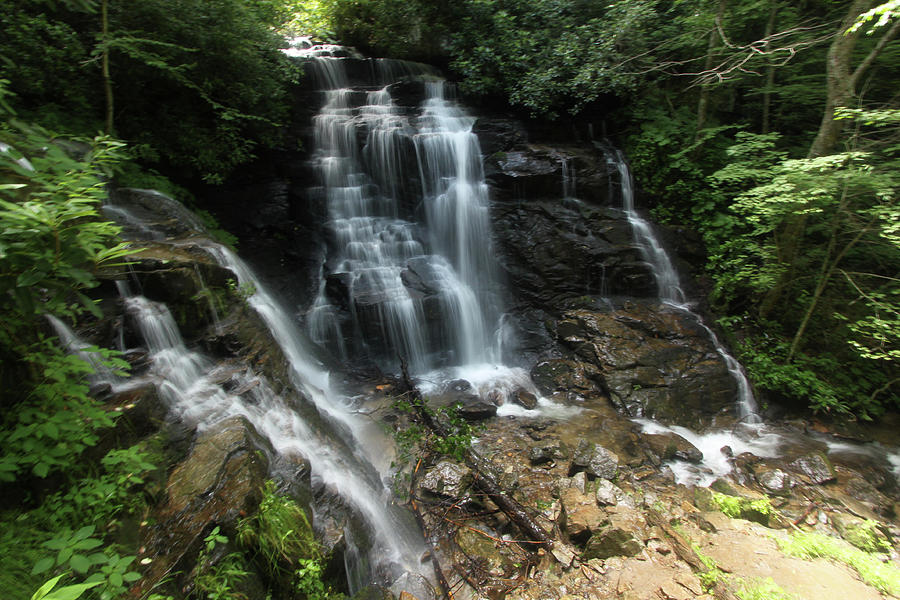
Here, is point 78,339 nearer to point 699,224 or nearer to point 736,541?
point 736,541

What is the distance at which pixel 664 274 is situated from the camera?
26.8 feet

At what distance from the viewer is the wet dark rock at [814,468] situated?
5273 mm

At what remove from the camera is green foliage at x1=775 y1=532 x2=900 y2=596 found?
3.44m

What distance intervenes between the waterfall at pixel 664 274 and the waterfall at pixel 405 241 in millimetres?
3187

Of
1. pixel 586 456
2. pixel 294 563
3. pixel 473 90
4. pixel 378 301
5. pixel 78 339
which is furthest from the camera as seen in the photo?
pixel 473 90

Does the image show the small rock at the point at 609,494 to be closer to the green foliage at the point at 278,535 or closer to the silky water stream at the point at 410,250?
the silky water stream at the point at 410,250

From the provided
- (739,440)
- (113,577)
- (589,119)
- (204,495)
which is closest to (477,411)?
(204,495)

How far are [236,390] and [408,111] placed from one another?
8465 mm

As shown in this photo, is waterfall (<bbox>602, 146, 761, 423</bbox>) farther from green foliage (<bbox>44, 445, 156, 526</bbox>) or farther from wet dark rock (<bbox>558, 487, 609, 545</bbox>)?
green foliage (<bbox>44, 445, 156, 526</bbox>)

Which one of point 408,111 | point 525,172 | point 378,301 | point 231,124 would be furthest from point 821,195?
point 231,124

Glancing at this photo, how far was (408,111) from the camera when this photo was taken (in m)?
10.2

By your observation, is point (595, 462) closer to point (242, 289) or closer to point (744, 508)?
point (744, 508)

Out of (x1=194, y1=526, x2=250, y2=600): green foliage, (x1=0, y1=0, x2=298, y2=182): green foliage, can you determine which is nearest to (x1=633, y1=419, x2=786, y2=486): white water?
(x1=194, y1=526, x2=250, y2=600): green foliage

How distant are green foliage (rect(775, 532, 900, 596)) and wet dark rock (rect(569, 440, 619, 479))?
1646 mm
